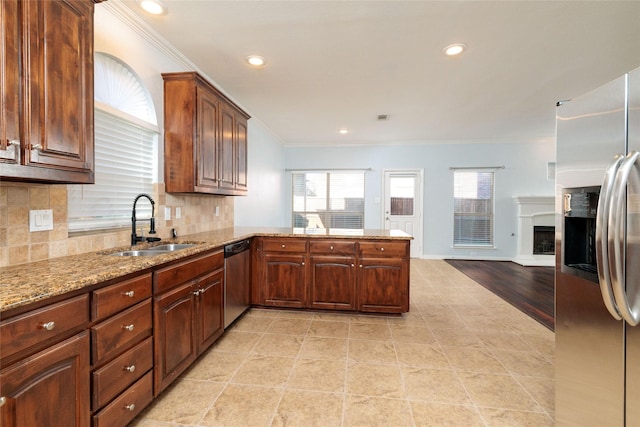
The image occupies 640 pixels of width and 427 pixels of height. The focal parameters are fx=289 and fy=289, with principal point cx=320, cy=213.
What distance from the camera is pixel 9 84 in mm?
1135

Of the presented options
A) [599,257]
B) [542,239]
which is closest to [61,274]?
[599,257]

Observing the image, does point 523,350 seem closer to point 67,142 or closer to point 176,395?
point 176,395

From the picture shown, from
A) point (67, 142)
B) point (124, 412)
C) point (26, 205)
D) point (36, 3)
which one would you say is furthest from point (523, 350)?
point (36, 3)

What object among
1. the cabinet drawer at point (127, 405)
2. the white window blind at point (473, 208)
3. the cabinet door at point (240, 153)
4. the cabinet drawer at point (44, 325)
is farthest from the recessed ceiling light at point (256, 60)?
the white window blind at point (473, 208)

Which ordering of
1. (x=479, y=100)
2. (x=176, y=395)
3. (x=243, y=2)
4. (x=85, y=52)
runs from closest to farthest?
(x=85, y=52), (x=176, y=395), (x=243, y=2), (x=479, y=100)

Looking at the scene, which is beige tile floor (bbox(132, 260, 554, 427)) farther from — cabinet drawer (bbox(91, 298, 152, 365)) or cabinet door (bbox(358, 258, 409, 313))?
cabinet drawer (bbox(91, 298, 152, 365))

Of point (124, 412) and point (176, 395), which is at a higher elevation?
point (124, 412)

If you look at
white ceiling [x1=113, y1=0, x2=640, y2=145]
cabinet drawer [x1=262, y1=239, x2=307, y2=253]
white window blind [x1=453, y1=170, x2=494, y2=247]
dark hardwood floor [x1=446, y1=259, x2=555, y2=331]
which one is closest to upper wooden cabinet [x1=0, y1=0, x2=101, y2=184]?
white ceiling [x1=113, y1=0, x2=640, y2=145]

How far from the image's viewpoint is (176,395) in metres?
1.80

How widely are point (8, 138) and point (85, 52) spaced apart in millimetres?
625

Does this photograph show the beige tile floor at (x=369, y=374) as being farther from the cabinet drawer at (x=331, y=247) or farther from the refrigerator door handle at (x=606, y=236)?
the refrigerator door handle at (x=606, y=236)

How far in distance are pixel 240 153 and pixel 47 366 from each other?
2.71 metres

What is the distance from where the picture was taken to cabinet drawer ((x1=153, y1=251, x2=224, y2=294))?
5.49ft

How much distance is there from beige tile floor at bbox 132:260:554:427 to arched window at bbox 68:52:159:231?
50.8 inches
